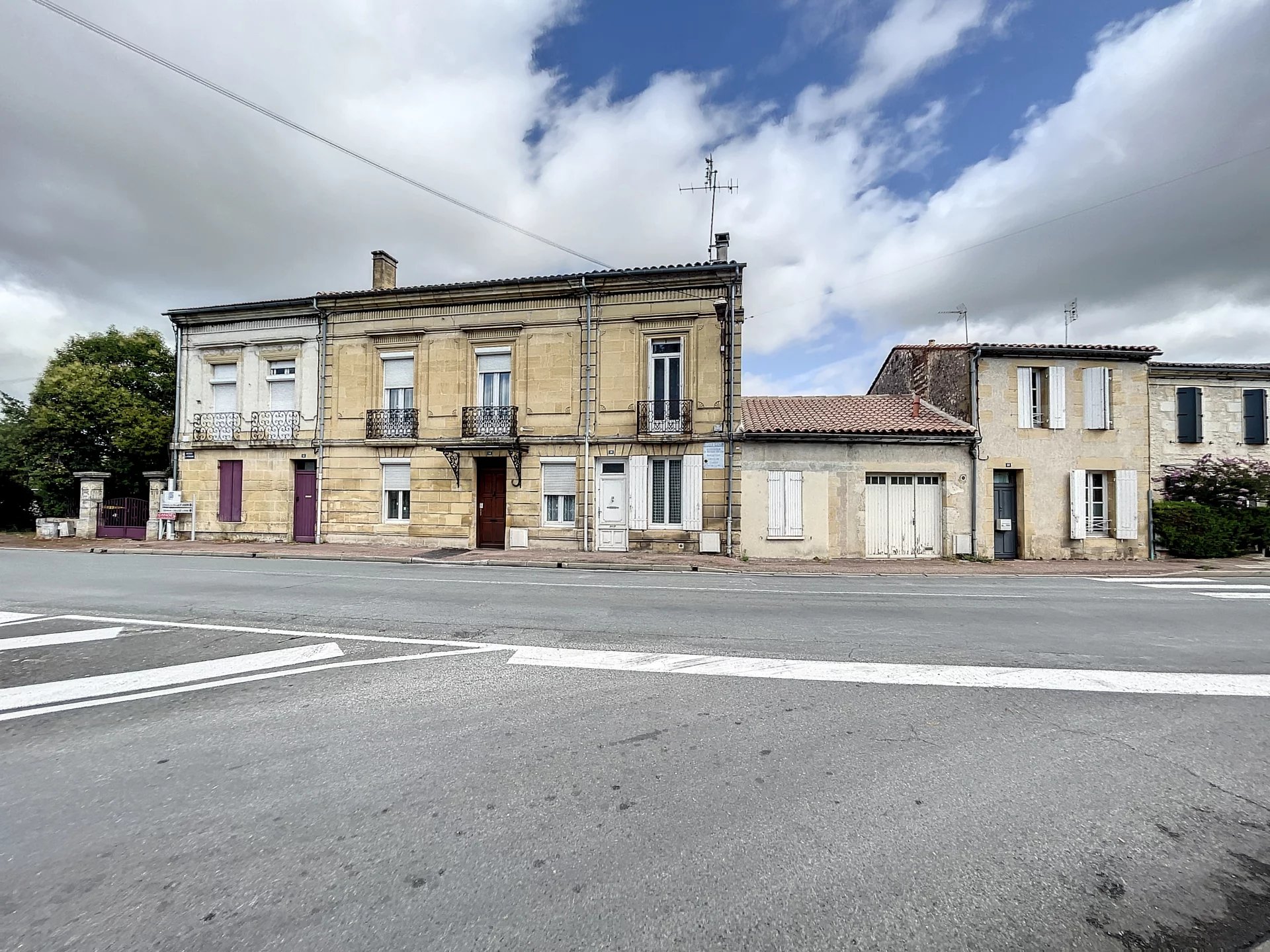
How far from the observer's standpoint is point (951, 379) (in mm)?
15656

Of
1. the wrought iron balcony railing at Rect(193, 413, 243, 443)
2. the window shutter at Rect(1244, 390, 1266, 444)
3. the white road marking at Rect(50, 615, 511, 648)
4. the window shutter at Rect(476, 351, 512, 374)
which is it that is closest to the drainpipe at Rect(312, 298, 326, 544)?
the wrought iron balcony railing at Rect(193, 413, 243, 443)

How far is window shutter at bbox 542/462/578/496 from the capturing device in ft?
49.6

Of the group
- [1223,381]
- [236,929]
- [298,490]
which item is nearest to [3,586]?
[298,490]

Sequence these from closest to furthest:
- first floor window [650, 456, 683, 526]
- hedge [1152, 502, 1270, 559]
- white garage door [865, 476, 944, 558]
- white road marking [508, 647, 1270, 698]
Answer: white road marking [508, 647, 1270, 698] → hedge [1152, 502, 1270, 559] → white garage door [865, 476, 944, 558] → first floor window [650, 456, 683, 526]

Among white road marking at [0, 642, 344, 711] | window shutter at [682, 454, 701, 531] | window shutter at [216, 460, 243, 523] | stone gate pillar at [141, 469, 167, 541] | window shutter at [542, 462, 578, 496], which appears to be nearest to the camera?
white road marking at [0, 642, 344, 711]

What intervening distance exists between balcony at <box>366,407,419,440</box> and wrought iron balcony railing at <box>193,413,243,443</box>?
4704 millimetres

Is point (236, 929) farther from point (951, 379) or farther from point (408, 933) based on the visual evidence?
point (951, 379)

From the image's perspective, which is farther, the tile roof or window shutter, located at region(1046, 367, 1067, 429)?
window shutter, located at region(1046, 367, 1067, 429)

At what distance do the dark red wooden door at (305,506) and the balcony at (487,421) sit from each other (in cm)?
529

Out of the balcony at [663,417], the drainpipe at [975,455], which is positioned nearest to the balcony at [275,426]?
the balcony at [663,417]

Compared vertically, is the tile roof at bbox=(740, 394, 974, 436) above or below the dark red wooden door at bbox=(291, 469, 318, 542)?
above

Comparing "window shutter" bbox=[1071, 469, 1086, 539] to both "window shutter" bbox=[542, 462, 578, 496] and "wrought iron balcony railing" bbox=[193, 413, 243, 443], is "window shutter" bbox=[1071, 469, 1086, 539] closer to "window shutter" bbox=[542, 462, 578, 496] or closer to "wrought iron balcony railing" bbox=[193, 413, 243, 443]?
"window shutter" bbox=[542, 462, 578, 496]

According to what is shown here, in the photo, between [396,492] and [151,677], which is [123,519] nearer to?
[396,492]

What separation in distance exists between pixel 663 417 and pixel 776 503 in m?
3.72
